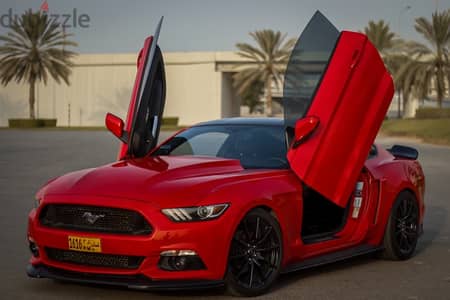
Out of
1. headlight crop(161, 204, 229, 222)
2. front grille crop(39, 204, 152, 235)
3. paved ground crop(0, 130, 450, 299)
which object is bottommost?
paved ground crop(0, 130, 450, 299)

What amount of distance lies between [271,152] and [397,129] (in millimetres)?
44655

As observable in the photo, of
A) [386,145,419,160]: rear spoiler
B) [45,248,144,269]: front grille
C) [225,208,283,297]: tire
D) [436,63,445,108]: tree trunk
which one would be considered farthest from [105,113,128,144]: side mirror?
[436,63,445,108]: tree trunk

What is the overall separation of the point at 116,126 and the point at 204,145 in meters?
0.80

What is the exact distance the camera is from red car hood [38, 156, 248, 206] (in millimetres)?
6066

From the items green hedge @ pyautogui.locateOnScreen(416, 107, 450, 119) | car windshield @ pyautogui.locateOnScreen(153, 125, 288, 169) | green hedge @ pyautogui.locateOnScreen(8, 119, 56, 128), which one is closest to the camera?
car windshield @ pyautogui.locateOnScreen(153, 125, 288, 169)

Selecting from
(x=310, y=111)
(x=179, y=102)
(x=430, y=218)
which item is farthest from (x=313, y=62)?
(x=179, y=102)

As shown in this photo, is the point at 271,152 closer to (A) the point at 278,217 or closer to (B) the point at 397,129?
(A) the point at 278,217

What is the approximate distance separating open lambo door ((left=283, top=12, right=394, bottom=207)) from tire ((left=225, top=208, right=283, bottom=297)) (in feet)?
2.03

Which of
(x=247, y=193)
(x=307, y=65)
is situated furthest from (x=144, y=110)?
(x=247, y=193)

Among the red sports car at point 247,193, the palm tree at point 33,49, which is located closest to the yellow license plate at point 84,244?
the red sports car at point 247,193

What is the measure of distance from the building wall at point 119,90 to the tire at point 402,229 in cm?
7697

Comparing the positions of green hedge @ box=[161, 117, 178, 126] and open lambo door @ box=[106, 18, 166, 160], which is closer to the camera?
open lambo door @ box=[106, 18, 166, 160]

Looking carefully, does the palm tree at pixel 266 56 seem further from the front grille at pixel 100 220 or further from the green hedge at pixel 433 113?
the front grille at pixel 100 220

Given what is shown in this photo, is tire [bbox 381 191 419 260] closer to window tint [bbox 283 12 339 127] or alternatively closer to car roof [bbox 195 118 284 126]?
car roof [bbox 195 118 284 126]
